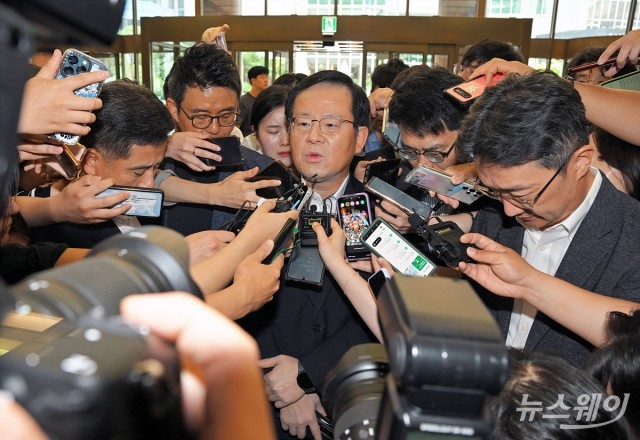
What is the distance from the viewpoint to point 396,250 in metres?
1.39

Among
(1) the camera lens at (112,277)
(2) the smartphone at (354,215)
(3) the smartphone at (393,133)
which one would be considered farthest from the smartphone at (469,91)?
(1) the camera lens at (112,277)

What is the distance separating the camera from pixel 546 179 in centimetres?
132

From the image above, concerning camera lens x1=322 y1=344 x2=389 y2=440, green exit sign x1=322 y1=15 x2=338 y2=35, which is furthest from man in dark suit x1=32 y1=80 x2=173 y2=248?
green exit sign x1=322 y1=15 x2=338 y2=35

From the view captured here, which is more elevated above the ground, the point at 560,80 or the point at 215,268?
the point at 560,80

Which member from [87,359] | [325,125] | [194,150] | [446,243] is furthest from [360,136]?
[87,359]

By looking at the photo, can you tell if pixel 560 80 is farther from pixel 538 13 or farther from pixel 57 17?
pixel 538 13

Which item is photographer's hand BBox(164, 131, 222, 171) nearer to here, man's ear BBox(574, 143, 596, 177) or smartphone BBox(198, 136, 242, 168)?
smartphone BBox(198, 136, 242, 168)

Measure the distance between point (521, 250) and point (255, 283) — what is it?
2.52 ft

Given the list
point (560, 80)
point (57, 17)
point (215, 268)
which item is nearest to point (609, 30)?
point (560, 80)

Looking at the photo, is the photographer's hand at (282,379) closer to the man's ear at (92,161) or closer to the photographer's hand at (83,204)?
the photographer's hand at (83,204)

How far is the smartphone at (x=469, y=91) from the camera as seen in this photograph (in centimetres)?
167

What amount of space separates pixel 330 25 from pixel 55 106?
8661mm

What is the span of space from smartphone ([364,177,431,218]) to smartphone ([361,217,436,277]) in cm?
21

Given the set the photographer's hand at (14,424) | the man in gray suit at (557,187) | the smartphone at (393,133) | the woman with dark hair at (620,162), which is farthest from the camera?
the smartphone at (393,133)
